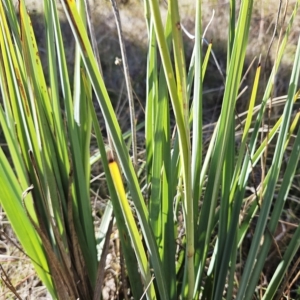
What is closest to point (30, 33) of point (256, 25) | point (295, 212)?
point (295, 212)

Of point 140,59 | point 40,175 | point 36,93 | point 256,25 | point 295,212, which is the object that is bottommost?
point 295,212

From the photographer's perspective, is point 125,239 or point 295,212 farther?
point 295,212

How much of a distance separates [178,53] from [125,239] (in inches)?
11.1

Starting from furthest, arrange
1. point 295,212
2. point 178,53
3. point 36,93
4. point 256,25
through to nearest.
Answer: point 256,25
point 295,212
point 36,93
point 178,53

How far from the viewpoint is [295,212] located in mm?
1281

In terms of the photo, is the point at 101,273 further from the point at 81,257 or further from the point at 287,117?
the point at 287,117

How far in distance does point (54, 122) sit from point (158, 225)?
0.59 feet

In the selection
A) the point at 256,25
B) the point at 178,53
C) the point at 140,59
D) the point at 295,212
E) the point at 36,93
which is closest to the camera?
the point at 178,53

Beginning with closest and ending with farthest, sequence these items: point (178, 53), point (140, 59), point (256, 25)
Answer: point (178, 53)
point (256, 25)
point (140, 59)

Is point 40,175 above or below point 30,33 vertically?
below

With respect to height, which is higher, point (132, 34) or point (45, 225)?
point (45, 225)

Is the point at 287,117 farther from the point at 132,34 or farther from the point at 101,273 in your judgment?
the point at 132,34

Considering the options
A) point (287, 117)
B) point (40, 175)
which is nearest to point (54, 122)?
point (40, 175)

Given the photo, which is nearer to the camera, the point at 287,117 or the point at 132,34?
the point at 287,117
